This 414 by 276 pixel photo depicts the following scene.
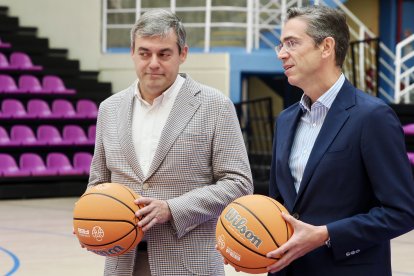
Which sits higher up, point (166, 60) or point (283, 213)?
point (166, 60)

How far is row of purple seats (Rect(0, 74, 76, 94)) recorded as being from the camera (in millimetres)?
11047

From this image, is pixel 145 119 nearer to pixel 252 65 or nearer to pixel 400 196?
pixel 400 196

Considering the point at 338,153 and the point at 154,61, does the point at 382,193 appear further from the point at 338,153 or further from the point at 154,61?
the point at 154,61

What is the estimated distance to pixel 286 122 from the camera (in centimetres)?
239

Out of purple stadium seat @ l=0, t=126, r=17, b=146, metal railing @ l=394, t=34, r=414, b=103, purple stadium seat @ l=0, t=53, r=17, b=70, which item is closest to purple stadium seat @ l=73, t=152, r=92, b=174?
purple stadium seat @ l=0, t=126, r=17, b=146

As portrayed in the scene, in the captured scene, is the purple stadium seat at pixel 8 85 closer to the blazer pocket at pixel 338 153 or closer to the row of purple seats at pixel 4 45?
the row of purple seats at pixel 4 45

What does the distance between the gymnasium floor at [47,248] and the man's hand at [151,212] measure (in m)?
3.41

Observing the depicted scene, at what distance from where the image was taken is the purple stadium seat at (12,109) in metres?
10.7

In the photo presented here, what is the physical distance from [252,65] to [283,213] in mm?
8474

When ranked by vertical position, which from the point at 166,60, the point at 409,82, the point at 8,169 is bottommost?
the point at 8,169

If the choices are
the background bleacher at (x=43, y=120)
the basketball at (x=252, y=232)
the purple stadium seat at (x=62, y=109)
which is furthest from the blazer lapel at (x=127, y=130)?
the purple stadium seat at (x=62, y=109)

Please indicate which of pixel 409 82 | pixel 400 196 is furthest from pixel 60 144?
pixel 400 196

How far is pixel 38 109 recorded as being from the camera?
36.1ft

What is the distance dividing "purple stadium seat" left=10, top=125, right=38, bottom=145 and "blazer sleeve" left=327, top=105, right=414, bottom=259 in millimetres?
8754
